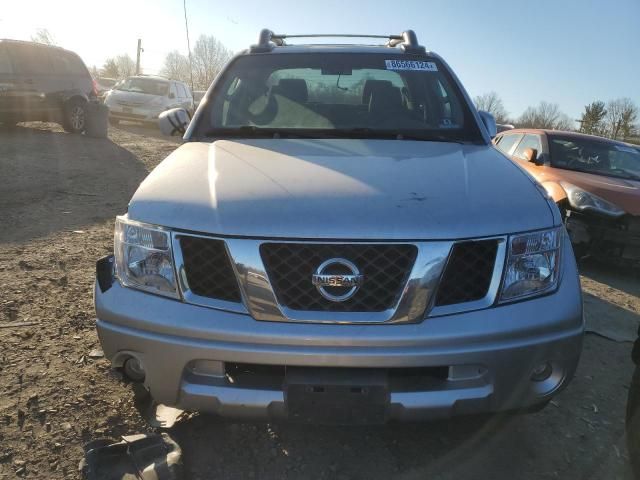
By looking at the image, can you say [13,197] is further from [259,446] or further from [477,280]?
[477,280]

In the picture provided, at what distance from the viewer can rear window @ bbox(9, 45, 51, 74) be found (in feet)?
35.4

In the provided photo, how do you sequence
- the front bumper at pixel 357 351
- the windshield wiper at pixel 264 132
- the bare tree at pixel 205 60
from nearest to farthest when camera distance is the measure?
1. the front bumper at pixel 357 351
2. the windshield wiper at pixel 264 132
3. the bare tree at pixel 205 60

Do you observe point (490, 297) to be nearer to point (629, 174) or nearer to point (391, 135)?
point (391, 135)

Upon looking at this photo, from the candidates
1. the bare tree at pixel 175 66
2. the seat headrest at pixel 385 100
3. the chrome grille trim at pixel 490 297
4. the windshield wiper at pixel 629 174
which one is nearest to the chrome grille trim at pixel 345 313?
the chrome grille trim at pixel 490 297

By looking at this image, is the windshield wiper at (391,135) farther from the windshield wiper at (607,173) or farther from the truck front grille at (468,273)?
the windshield wiper at (607,173)

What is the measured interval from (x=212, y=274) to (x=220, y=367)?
1.10ft

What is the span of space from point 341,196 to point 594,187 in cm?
429

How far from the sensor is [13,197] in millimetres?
6605

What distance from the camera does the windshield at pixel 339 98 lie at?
2949 millimetres

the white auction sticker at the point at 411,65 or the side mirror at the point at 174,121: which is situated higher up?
the white auction sticker at the point at 411,65

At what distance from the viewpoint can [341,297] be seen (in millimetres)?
1814

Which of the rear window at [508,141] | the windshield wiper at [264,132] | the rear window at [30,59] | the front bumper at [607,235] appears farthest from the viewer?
the rear window at [30,59]

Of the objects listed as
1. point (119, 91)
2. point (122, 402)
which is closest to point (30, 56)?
point (119, 91)

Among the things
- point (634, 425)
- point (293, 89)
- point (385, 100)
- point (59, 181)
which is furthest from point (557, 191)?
point (59, 181)
